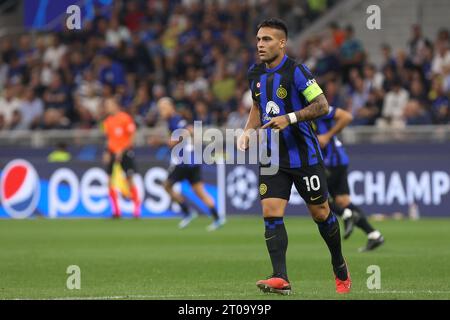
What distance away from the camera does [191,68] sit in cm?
2817

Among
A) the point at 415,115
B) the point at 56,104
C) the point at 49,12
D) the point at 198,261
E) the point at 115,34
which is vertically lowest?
the point at 198,261

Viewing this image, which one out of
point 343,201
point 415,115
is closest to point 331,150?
point 343,201

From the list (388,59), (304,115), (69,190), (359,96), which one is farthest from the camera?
(69,190)

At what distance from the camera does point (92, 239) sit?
18.3m

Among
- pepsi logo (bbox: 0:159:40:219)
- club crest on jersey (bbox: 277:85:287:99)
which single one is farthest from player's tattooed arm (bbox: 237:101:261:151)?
pepsi logo (bbox: 0:159:40:219)

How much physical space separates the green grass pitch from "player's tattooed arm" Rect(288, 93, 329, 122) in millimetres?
1637

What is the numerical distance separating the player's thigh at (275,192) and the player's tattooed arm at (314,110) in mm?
623

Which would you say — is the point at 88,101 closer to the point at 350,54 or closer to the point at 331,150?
the point at 350,54

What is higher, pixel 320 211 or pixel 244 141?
pixel 244 141

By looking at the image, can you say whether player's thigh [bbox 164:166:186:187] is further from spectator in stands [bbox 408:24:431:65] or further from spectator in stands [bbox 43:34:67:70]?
spectator in stands [bbox 43:34:67:70]

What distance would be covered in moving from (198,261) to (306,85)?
15.4 ft

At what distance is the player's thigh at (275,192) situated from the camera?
1010cm
